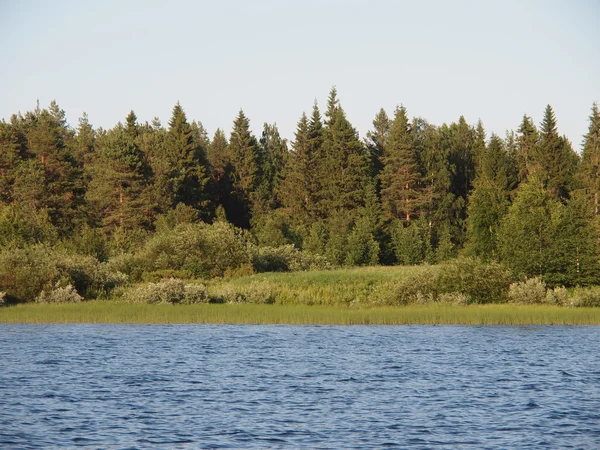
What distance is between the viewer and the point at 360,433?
64.5 ft

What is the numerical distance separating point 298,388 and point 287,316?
17732 millimetres

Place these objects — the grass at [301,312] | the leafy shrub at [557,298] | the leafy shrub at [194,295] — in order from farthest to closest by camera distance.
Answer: the leafy shrub at [557,298] → the leafy shrub at [194,295] → the grass at [301,312]

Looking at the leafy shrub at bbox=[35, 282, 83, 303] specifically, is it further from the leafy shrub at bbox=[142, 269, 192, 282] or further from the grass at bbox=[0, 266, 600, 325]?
the leafy shrub at bbox=[142, 269, 192, 282]

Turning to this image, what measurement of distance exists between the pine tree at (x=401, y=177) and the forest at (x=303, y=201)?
18 cm

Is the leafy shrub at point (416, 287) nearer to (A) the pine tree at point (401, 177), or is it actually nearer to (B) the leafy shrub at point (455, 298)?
(B) the leafy shrub at point (455, 298)

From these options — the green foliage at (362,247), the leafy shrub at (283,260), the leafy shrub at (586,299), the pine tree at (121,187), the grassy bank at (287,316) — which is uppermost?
the pine tree at (121,187)

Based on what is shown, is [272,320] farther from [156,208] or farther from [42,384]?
[156,208]

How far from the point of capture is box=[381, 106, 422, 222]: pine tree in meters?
93.0

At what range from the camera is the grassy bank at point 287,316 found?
139 feet

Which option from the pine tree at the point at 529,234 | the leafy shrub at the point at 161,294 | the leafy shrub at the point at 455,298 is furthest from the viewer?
the pine tree at the point at 529,234

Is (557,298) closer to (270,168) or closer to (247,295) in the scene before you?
(247,295)

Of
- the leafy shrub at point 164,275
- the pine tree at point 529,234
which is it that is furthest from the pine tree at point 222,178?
the pine tree at point 529,234

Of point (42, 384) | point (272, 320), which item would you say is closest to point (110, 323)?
point (272, 320)

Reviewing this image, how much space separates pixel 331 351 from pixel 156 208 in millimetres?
58403
